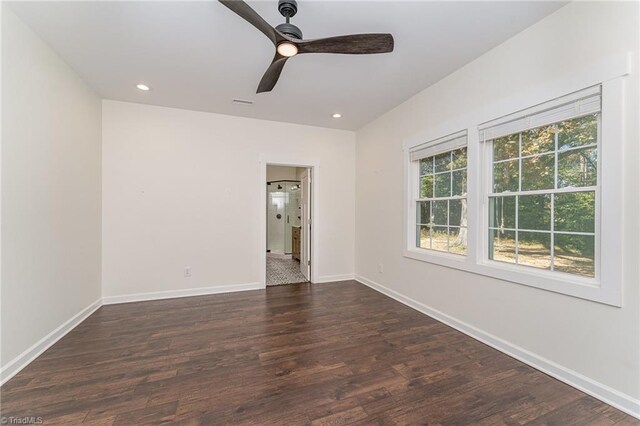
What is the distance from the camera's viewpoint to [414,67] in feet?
8.98

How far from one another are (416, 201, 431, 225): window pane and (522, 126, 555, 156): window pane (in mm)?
1255

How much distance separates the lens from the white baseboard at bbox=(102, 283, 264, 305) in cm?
356

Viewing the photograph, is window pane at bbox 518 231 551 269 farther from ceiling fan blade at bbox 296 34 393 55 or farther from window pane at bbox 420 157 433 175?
ceiling fan blade at bbox 296 34 393 55

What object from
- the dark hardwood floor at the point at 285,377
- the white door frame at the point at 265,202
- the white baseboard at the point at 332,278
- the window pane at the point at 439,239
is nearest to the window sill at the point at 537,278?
the window pane at the point at 439,239

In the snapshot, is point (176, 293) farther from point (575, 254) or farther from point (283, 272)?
point (575, 254)

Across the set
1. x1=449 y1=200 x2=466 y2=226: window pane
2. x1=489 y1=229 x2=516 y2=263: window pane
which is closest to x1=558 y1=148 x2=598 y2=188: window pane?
x1=489 y1=229 x2=516 y2=263: window pane

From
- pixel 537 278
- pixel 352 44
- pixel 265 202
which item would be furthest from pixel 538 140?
pixel 265 202

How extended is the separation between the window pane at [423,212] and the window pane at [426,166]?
0.40 m

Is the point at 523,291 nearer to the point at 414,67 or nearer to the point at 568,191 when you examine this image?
the point at 568,191

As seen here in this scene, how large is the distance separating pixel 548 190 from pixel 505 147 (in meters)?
0.58

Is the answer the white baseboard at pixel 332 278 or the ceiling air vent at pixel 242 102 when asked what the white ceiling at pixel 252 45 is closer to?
the ceiling air vent at pixel 242 102

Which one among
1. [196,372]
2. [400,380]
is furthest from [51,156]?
[400,380]

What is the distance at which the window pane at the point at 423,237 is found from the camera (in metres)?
3.42

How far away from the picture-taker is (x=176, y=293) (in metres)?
3.81
